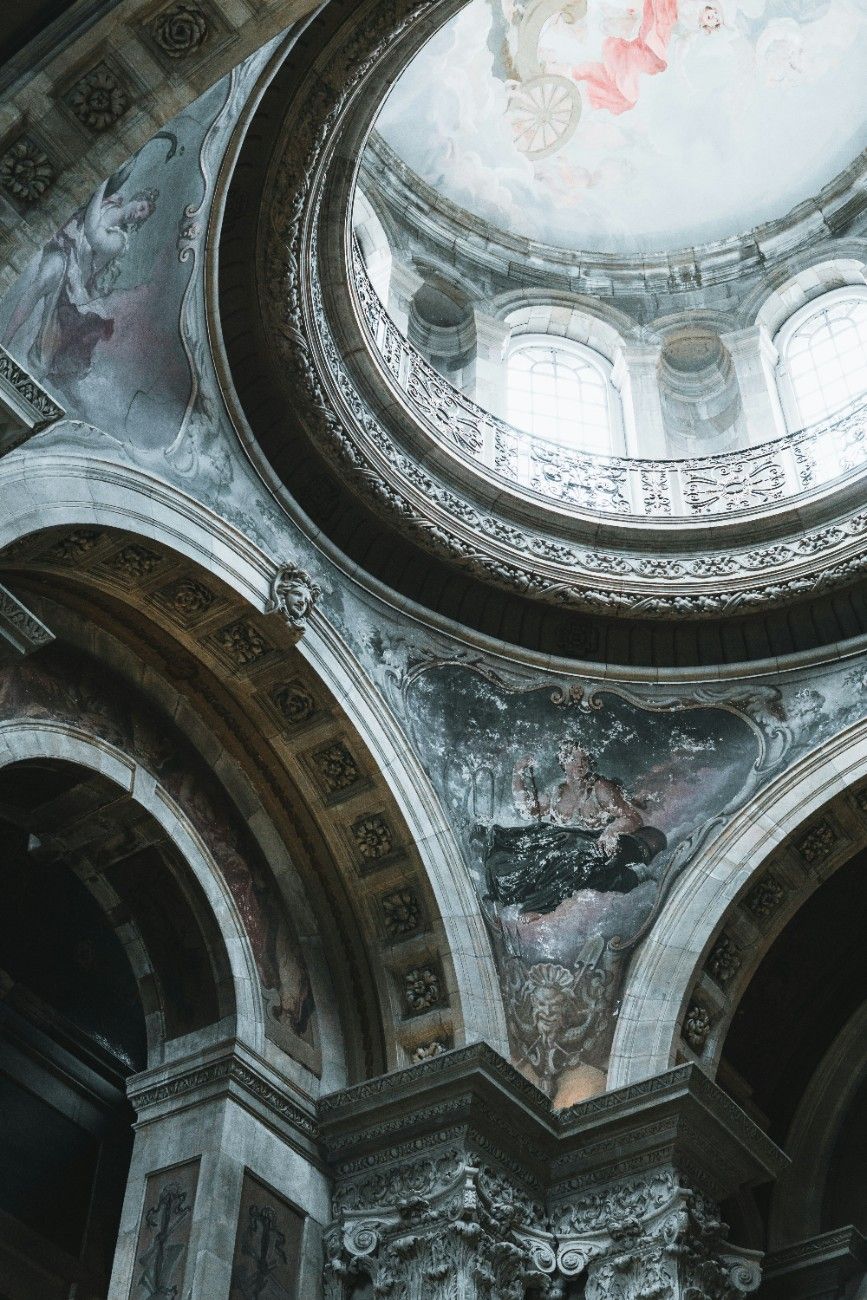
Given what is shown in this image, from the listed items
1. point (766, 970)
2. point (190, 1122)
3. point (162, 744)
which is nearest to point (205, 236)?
point (162, 744)

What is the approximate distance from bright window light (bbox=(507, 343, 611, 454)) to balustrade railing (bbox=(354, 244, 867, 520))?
2.54 feet

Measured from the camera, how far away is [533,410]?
53.5ft

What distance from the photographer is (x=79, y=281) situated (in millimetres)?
10250

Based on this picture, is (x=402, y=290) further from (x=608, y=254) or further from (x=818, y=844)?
→ (x=818, y=844)

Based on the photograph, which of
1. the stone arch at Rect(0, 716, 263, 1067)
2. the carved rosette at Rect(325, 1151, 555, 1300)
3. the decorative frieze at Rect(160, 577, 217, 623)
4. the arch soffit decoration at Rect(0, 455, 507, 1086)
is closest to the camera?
the carved rosette at Rect(325, 1151, 555, 1300)

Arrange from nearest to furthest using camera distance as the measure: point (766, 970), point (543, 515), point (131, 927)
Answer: point (131, 927) < point (766, 970) < point (543, 515)

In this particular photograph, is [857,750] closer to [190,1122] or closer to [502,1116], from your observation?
[502,1116]

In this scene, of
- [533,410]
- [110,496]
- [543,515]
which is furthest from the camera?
[533,410]

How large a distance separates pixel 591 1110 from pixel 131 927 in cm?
382

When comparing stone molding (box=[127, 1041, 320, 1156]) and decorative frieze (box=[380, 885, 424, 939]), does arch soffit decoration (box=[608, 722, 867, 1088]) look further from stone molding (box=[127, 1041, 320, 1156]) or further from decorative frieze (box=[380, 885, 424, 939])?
stone molding (box=[127, 1041, 320, 1156])

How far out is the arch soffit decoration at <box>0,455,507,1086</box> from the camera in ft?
39.2

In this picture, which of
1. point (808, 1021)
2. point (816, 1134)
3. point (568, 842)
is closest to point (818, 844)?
point (808, 1021)

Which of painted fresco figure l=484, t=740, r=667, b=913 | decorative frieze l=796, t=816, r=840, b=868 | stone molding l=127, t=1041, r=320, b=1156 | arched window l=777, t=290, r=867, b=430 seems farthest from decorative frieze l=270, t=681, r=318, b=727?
arched window l=777, t=290, r=867, b=430

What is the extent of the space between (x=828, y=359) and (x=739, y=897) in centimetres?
667
